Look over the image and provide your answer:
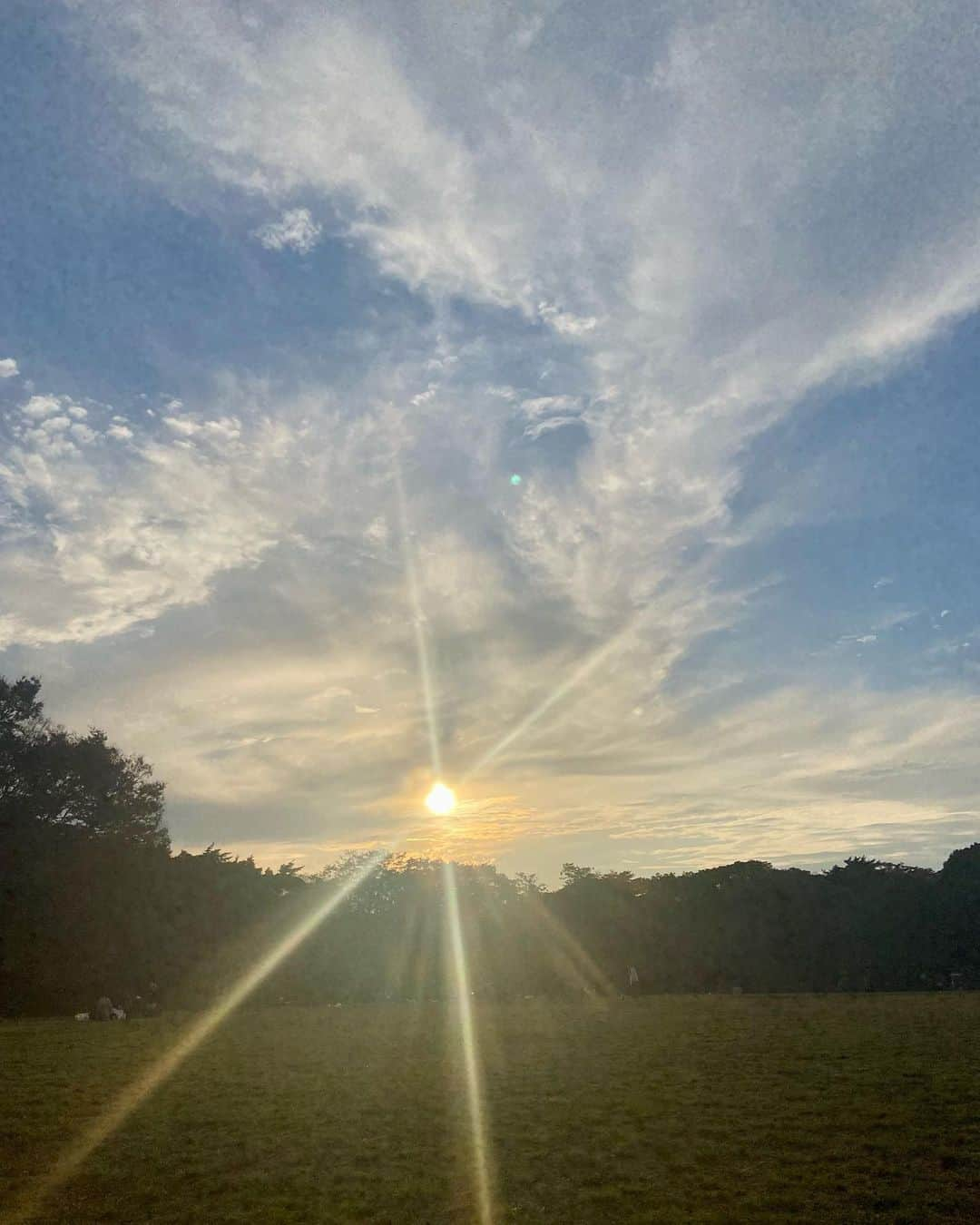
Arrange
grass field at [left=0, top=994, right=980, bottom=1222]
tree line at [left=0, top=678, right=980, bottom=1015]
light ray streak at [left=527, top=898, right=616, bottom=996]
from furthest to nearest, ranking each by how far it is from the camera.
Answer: light ray streak at [left=527, top=898, right=616, bottom=996], tree line at [left=0, top=678, right=980, bottom=1015], grass field at [left=0, top=994, right=980, bottom=1222]

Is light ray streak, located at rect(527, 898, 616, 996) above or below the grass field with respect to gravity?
above

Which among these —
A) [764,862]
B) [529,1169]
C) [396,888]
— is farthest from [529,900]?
[529,1169]

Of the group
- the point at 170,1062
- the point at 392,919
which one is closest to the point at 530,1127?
the point at 170,1062

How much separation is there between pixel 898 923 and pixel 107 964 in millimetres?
26775

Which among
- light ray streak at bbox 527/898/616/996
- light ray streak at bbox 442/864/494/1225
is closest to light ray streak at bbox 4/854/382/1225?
light ray streak at bbox 442/864/494/1225

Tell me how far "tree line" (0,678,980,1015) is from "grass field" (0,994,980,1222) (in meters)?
8.73

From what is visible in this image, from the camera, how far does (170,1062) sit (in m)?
16.1

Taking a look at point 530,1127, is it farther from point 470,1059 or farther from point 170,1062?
point 170,1062

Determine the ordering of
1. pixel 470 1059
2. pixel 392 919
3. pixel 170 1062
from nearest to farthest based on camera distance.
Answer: pixel 170 1062, pixel 470 1059, pixel 392 919

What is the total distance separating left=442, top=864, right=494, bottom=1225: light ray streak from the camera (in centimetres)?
848

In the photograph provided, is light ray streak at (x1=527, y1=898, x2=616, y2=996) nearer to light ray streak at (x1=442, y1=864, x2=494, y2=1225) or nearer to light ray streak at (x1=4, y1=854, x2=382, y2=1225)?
light ray streak at (x1=442, y1=864, x2=494, y2=1225)

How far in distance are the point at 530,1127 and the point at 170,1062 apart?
26.9ft

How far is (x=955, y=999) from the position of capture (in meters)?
26.4

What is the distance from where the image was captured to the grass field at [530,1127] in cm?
789
